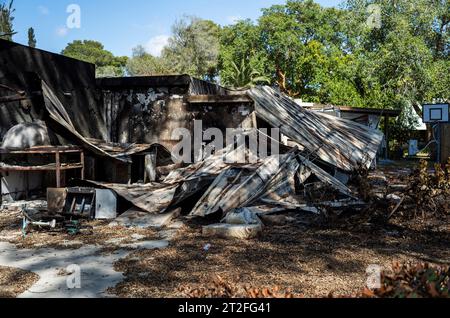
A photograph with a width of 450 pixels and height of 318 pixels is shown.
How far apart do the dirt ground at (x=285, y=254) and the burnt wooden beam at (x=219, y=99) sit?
4626 mm

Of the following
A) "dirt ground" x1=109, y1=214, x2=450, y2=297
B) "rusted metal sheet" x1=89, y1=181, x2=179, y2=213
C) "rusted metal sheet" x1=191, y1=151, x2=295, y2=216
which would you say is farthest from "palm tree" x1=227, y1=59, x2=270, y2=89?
"dirt ground" x1=109, y1=214, x2=450, y2=297

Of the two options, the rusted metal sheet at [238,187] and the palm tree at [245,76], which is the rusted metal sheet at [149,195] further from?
the palm tree at [245,76]

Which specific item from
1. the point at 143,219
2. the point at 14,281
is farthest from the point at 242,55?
the point at 14,281

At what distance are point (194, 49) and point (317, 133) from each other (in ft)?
111

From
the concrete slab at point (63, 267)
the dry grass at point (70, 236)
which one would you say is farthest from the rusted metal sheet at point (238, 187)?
the concrete slab at point (63, 267)

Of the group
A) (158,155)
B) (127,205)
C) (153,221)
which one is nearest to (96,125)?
(158,155)

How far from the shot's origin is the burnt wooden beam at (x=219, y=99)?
37.6ft

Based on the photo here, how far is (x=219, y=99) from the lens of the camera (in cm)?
1154

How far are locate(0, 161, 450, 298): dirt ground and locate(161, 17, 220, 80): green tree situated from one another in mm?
36005

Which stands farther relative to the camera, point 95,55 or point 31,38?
point 95,55

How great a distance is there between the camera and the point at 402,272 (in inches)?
104

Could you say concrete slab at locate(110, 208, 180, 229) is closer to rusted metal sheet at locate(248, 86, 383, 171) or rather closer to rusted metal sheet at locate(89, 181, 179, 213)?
rusted metal sheet at locate(89, 181, 179, 213)

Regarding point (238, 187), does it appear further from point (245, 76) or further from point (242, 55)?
point (242, 55)

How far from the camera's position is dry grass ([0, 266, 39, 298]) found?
4320mm
